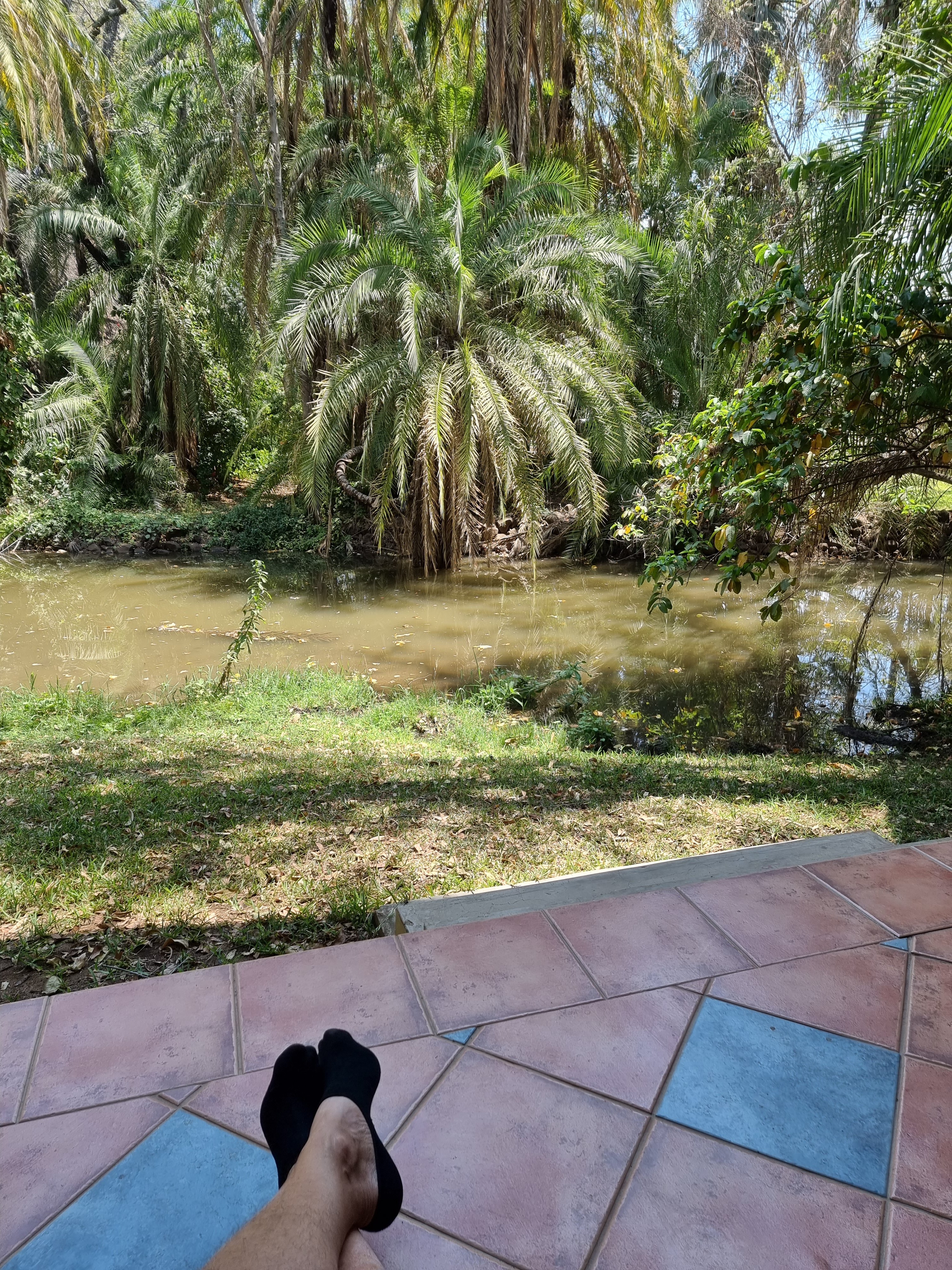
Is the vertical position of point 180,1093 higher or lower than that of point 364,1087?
lower

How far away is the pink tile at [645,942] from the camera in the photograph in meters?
2.24

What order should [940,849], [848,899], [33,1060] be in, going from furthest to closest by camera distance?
[940,849], [848,899], [33,1060]

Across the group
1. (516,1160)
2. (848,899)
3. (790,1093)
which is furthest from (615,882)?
(516,1160)

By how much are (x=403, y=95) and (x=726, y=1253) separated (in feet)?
54.0

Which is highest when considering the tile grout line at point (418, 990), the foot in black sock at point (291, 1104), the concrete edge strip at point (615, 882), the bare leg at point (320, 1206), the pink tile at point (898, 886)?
the bare leg at point (320, 1206)

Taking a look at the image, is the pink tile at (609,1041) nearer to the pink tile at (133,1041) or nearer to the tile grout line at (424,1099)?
the tile grout line at (424,1099)

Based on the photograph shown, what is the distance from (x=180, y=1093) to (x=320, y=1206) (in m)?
0.64

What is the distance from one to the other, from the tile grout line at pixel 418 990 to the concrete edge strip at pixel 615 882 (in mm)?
125

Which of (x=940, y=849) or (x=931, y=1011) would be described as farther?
(x=940, y=849)

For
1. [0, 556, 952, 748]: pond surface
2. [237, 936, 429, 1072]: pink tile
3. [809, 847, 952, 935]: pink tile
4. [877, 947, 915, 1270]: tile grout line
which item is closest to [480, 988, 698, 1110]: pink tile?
[237, 936, 429, 1072]: pink tile

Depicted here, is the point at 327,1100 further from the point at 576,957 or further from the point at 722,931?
the point at 722,931

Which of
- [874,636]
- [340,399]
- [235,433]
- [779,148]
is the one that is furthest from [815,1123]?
[235,433]

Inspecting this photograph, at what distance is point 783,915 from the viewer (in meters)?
2.53

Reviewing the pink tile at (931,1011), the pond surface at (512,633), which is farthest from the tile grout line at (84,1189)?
the pond surface at (512,633)
